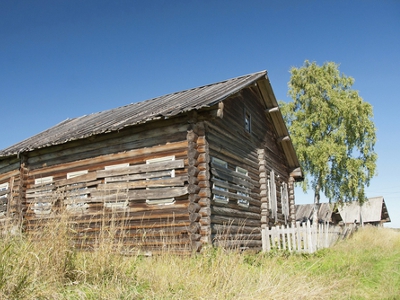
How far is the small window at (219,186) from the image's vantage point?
36.8 feet

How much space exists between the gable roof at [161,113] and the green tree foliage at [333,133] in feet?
21.3

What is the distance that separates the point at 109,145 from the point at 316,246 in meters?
7.63

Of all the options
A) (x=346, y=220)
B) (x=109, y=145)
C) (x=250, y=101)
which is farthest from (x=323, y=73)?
(x=346, y=220)

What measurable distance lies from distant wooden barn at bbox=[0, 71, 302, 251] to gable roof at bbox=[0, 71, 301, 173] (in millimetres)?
77

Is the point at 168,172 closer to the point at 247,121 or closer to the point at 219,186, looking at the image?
the point at 219,186

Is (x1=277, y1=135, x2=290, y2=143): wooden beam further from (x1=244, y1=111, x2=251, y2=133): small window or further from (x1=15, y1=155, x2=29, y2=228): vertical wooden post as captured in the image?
(x1=15, y1=155, x2=29, y2=228): vertical wooden post

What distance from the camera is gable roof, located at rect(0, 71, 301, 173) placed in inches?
425

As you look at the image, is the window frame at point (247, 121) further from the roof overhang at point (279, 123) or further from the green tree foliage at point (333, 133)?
the green tree foliage at point (333, 133)

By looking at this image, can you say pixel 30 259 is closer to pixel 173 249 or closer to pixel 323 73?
pixel 173 249

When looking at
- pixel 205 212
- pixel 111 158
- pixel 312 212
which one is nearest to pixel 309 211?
pixel 312 212

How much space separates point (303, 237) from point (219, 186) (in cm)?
367

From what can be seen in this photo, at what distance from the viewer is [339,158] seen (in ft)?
82.1

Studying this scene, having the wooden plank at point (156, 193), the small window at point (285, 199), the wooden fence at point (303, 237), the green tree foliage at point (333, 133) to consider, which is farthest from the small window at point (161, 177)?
the green tree foliage at point (333, 133)

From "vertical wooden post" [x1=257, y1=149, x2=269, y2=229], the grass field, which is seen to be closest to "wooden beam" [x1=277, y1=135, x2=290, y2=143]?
"vertical wooden post" [x1=257, y1=149, x2=269, y2=229]
